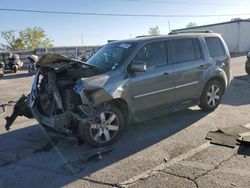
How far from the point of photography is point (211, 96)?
786cm

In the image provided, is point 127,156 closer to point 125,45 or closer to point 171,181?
point 171,181

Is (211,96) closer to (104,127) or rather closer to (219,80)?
(219,80)

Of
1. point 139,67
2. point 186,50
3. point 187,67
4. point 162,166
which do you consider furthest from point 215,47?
point 162,166

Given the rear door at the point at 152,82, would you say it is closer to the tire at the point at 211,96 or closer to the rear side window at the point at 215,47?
the tire at the point at 211,96

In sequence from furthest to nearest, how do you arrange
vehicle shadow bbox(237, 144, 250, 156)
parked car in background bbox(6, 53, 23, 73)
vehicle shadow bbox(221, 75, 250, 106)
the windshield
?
parked car in background bbox(6, 53, 23, 73), vehicle shadow bbox(221, 75, 250, 106), the windshield, vehicle shadow bbox(237, 144, 250, 156)

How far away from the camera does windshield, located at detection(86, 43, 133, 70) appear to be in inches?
247

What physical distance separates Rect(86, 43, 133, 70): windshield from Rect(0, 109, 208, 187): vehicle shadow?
145 cm

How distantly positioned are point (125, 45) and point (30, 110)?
234cm

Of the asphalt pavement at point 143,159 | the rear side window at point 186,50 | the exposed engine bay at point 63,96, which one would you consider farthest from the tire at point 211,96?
the exposed engine bay at point 63,96

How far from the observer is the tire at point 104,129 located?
5.59 m

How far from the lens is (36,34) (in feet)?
249

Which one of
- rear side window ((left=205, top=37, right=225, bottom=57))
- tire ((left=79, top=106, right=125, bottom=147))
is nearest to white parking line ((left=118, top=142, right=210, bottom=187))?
tire ((left=79, top=106, right=125, bottom=147))

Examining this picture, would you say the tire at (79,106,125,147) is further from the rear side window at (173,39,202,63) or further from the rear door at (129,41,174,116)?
the rear side window at (173,39,202,63)

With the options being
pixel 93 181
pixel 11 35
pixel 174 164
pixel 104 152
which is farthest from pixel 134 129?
pixel 11 35
